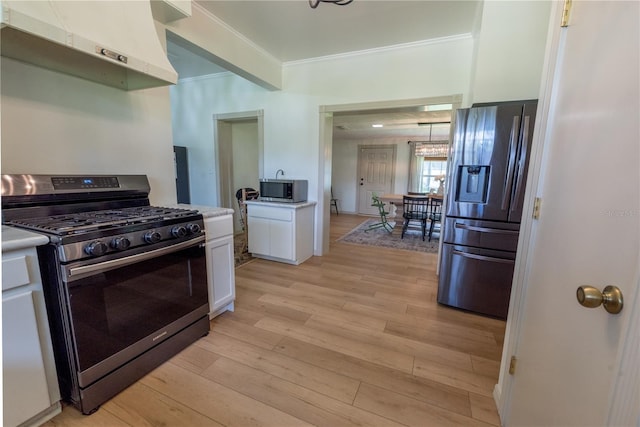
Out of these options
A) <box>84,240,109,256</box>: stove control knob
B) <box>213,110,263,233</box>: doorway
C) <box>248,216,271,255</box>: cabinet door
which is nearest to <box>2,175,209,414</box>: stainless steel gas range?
<box>84,240,109,256</box>: stove control knob

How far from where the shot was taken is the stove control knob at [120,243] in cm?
136

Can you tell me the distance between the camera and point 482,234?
2293 millimetres

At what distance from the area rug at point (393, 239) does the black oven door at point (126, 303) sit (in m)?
3.30

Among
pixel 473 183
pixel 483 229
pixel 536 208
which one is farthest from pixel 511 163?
pixel 536 208

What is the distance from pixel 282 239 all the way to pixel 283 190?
2.03 feet

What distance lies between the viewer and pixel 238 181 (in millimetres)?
4984

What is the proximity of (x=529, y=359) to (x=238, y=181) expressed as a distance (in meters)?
4.63

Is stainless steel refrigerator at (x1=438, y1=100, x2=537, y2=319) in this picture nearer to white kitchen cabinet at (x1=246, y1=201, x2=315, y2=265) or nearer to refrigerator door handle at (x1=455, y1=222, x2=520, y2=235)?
refrigerator door handle at (x1=455, y1=222, x2=520, y2=235)

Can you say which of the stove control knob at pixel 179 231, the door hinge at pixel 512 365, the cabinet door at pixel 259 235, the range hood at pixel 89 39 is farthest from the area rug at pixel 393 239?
the range hood at pixel 89 39

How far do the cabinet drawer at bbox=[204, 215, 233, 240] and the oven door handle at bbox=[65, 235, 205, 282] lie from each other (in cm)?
21

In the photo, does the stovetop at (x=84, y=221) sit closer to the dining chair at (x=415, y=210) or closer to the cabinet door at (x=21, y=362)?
the cabinet door at (x=21, y=362)

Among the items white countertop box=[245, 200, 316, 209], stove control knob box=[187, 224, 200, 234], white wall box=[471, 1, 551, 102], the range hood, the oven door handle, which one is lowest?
the oven door handle

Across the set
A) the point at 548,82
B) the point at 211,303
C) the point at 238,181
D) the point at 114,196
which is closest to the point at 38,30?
the point at 114,196

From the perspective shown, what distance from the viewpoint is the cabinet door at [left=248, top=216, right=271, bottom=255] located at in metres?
3.60
